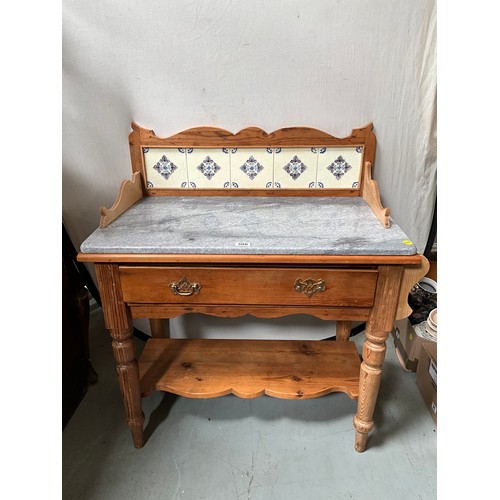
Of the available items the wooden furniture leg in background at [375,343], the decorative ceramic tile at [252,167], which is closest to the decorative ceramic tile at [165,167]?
the decorative ceramic tile at [252,167]

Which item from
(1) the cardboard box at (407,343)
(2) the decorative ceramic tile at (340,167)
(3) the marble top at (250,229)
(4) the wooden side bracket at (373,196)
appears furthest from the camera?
(1) the cardboard box at (407,343)

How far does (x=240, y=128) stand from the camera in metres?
1.39

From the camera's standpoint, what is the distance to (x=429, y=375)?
1467 millimetres

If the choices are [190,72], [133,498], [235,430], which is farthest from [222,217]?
[133,498]

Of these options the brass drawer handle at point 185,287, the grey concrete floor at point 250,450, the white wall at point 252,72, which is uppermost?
the white wall at point 252,72

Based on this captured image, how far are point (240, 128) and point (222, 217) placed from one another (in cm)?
39

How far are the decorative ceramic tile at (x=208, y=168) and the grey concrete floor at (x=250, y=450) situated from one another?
2.83ft

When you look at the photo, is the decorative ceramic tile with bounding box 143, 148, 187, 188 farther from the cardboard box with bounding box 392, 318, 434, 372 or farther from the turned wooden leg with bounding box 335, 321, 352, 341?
the cardboard box with bounding box 392, 318, 434, 372

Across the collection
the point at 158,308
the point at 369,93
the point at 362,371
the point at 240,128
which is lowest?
the point at 362,371

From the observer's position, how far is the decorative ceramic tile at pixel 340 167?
4.52 ft

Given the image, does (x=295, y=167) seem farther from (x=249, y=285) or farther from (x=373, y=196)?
(x=249, y=285)

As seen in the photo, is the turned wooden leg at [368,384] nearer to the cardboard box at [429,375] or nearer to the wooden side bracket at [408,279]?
the wooden side bracket at [408,279]

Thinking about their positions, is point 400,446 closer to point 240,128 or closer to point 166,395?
point 166,395

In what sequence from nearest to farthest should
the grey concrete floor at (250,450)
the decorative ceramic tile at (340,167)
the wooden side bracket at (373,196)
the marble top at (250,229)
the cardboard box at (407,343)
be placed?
the marble top at (250,229)
the wooden side bracket at (373,196)
the grey concrete floor at (250,450)
the decorative ceramic tile at (340,167)
the cardboard box at (407,343)
